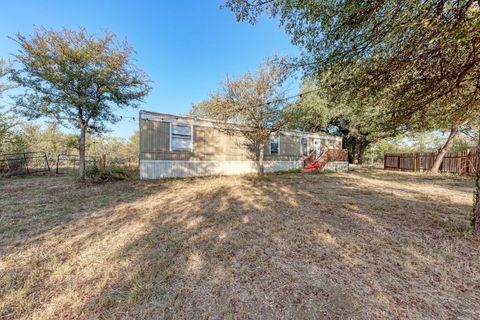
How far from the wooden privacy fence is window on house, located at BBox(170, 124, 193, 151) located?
41.2ft

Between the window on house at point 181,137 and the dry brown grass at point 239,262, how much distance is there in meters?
5.40

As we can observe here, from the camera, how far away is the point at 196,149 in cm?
1038

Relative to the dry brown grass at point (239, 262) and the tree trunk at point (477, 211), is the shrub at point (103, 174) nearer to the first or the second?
the dry brown grass at point (239, 262)

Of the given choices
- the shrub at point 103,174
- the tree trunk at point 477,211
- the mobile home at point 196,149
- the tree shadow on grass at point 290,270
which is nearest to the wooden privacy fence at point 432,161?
the tree trunk at point 477,211

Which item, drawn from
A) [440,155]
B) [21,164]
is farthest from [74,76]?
[440,155]

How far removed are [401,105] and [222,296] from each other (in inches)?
169

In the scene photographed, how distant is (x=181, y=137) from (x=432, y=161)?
1599 centimetres

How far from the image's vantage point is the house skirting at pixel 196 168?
9.26 metres

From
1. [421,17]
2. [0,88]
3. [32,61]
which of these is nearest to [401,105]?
[421,17]

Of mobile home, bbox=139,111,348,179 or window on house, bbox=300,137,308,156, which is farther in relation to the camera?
window on house, bbox=300,137,308,156

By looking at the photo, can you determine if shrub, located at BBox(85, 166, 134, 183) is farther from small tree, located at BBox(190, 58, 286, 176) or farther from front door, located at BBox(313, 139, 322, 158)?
front door, located at BBox(313, 139, 322, 158)

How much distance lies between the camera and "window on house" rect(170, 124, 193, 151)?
9766 mm

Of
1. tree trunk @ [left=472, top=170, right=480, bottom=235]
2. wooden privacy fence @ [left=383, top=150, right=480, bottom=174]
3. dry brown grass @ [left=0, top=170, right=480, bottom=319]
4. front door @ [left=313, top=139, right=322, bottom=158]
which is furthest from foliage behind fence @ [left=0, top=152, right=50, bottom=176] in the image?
wooden privacy fence @ [left=383, top=150, right=480, bottom=174]

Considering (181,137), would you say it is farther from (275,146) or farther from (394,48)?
(394,48)
